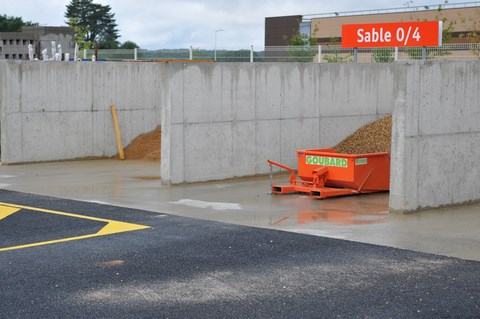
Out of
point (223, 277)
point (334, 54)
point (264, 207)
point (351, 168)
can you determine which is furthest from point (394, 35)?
point (223, 277)

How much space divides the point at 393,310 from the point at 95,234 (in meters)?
5.93

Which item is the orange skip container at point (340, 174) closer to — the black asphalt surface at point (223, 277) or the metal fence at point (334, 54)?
the black asphalt surface at point (223, 277)

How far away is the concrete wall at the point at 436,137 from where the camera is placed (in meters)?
15.2

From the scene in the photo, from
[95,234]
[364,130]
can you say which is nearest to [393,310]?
[95,234]

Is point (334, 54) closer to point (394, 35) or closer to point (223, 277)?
point (394, 35)

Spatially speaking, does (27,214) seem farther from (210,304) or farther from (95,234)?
(210,304)

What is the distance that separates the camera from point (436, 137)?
1574 centimetres

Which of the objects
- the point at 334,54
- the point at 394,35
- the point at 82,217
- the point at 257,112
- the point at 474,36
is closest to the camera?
the point at 82,217

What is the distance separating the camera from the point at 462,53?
31094mm

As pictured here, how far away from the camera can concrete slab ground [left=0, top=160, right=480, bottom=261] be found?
13.1 metres

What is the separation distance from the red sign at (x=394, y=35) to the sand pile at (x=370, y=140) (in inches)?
117

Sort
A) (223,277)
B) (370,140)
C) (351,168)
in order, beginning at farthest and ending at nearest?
(370,140), (351,168), (223,277)

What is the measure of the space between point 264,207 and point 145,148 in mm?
10493

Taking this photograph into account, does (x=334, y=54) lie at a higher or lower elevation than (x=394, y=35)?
lower
